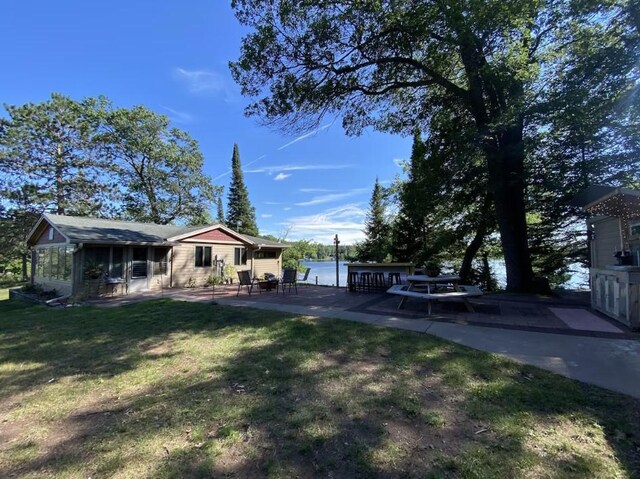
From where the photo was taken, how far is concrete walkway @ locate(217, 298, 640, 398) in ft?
11.6

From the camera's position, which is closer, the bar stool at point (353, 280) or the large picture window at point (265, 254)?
the bar stool at point (353, 280)

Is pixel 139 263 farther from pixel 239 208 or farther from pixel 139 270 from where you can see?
pixel 239 208

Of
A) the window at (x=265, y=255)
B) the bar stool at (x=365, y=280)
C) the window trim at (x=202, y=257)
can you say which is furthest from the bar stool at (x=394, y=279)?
the window at (x=265, y=255)

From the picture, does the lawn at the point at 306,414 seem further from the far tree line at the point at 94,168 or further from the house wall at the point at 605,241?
the far tree line at the point at 94,168

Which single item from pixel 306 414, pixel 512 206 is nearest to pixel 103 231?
pixel 306 414

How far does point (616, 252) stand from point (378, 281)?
617cm

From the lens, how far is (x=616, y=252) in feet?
20.8

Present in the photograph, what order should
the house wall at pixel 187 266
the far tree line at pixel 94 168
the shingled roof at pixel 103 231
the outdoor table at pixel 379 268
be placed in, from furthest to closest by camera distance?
1. the far tree line at pixel 94 168
2. the house wall at pixel 187 266
3. the shingled roof at pixel 103 231
4. the outdoor table at pixel 379 268

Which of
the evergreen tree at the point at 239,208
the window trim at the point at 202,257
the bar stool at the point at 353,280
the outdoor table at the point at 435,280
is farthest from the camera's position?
the evergreen tree at the point at 239,208

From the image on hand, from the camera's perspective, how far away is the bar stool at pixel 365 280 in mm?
11235

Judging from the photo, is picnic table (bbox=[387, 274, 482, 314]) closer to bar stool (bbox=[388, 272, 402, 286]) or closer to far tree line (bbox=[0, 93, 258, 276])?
bar stool (bbox=[388, 272, 402, 286])

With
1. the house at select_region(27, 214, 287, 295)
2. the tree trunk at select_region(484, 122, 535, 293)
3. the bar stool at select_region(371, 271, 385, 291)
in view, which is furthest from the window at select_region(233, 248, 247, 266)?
the tree trunk at select_region(484, 122, 535, 293)

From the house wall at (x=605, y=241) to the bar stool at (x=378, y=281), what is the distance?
18.4 feet

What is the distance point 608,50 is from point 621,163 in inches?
158
